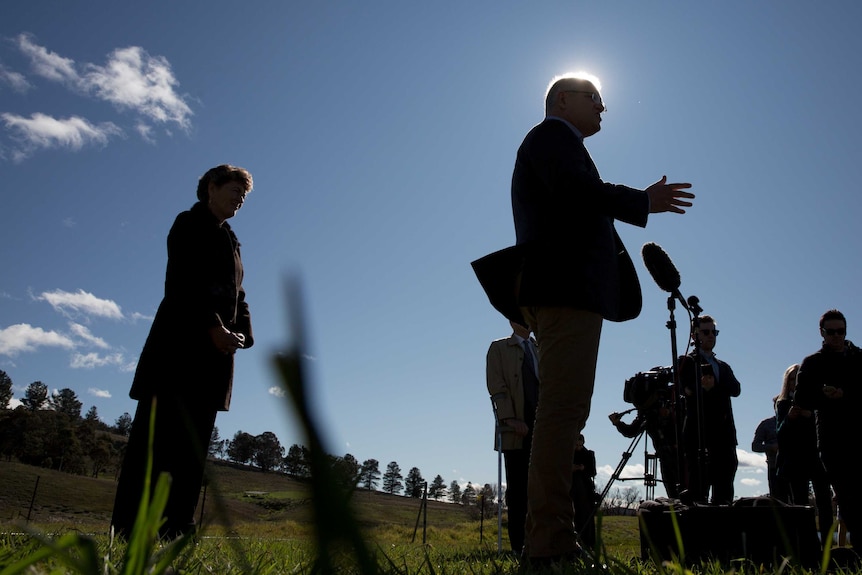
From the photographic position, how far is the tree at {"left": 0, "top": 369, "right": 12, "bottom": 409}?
8148 centimetres

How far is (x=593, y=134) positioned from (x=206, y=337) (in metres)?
2.36

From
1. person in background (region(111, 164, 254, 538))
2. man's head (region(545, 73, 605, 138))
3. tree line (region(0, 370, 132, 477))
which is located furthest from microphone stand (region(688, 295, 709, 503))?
tree line (region(0, 370, 132, 477))

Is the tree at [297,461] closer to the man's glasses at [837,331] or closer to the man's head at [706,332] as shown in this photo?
the man's glasses at [837,331]

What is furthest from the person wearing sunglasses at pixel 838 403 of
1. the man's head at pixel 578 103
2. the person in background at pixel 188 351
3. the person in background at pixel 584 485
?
the person in background at pixel 188 351


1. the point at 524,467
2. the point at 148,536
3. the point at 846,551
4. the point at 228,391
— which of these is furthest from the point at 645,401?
the point at 148,536

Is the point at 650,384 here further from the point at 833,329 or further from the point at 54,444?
the point at 54,444

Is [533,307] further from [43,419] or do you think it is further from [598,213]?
[43,419]

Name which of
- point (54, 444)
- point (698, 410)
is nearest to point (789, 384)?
point (698, 410)

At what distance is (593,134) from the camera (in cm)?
348

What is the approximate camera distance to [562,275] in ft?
9.38

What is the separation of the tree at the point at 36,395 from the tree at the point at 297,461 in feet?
415

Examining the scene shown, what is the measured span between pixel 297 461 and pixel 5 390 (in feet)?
358

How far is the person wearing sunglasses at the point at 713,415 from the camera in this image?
6477 millimetres

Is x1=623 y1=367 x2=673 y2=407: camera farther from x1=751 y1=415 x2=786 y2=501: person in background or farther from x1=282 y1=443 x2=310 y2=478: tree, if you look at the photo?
x1=282 y1=443 x2=310 y2=478: tree
